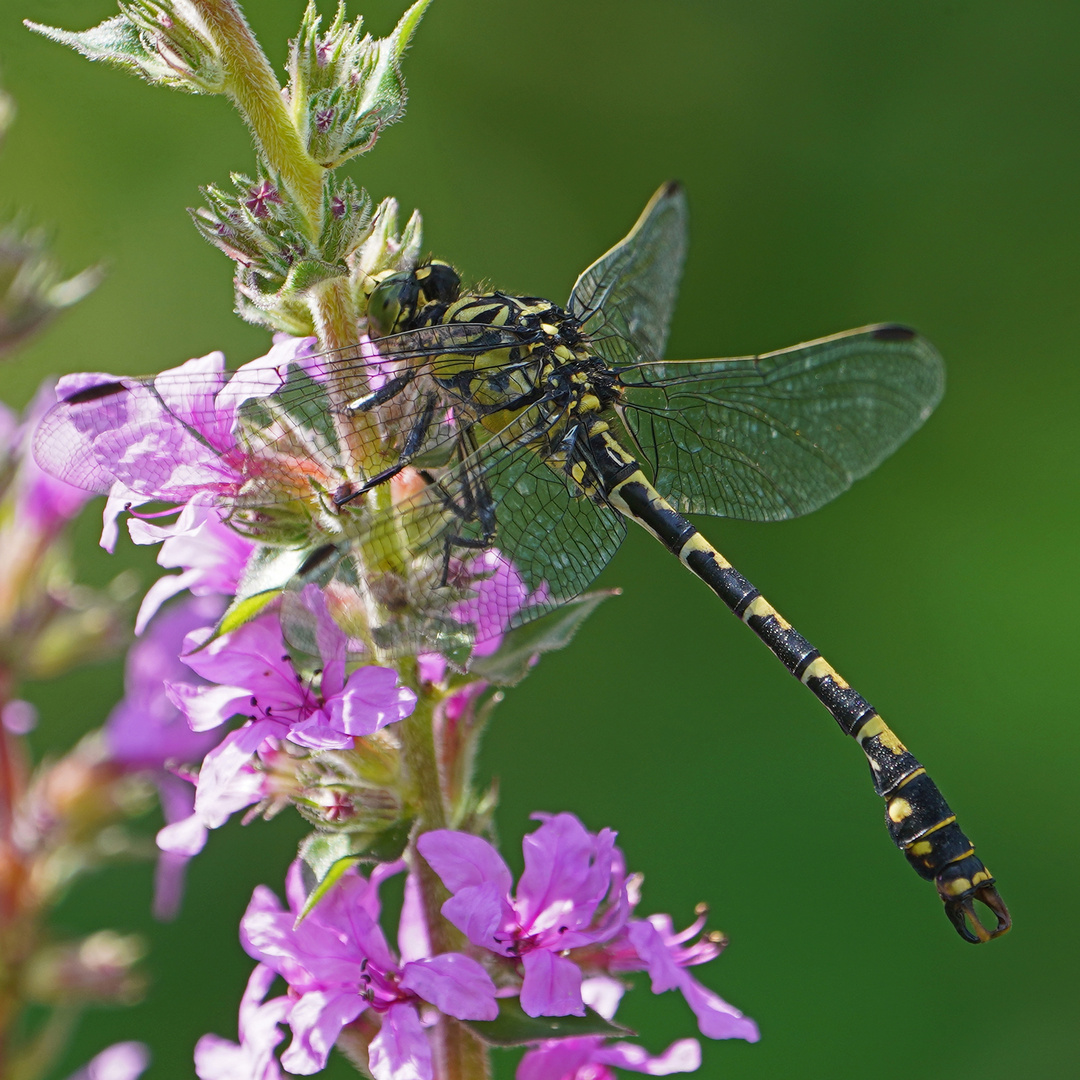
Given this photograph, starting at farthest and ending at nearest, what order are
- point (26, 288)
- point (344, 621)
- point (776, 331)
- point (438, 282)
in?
point (776, 331)
point (26, 288)
point (438, 282)
point (344, 621)

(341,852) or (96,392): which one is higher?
(96,392)

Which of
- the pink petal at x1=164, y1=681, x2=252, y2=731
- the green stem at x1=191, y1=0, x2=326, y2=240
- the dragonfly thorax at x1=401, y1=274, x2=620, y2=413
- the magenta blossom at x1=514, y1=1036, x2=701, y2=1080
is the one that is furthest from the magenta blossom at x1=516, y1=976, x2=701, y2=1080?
the green stem at x1=191, y1=0, x2=326, y2=240

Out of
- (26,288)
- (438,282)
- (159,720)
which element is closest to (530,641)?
(438,282)

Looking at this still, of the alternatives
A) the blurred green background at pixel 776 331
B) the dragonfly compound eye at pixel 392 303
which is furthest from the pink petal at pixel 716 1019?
the blurred green background at pixel 776 331

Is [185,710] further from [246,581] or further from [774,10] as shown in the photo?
[774,10]

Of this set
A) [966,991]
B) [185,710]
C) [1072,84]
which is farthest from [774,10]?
[185,710]

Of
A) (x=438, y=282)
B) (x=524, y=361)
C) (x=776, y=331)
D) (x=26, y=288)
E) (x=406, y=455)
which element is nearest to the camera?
(x=406, y=455)

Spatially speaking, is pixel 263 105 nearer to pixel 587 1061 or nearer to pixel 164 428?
pixel 164 428
